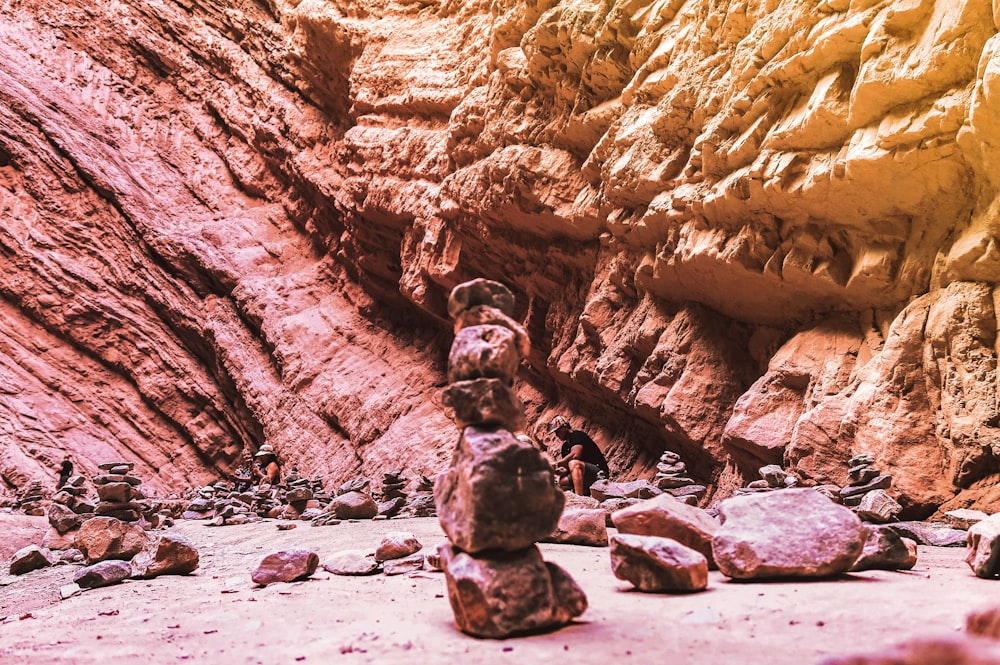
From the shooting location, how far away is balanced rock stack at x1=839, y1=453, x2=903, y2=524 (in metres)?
4.50

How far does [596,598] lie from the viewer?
9.87 ft

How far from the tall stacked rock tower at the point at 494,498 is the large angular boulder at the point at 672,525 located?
1.05 metres

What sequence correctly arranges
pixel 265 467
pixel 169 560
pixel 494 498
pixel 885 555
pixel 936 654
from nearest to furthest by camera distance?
pixel 936 654
pixel 494 498
pixel 885 555
pixel 169 560
pixel 265 467

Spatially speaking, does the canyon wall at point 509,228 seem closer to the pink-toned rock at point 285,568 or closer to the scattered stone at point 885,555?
the scattered stone at point 885,555

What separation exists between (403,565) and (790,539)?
2.23 meters

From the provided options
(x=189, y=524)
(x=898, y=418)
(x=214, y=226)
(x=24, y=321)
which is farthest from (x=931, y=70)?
(x=24, y=321)

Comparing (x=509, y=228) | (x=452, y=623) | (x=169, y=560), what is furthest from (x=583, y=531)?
(x=509, y=228)

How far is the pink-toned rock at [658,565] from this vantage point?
2.95m

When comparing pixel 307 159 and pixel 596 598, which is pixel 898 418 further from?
pixel 307 159

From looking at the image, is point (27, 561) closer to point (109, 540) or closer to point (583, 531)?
point (109, 540)

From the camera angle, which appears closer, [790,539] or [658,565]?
[658,565]

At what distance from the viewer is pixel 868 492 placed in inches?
188

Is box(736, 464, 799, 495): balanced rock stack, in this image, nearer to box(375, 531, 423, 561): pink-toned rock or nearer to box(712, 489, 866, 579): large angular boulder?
box(712, 489, 866, 579): large angular boulder

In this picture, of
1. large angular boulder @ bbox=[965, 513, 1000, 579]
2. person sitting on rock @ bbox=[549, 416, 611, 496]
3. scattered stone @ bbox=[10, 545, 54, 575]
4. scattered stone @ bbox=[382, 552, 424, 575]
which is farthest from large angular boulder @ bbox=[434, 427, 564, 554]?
scattered stone @ bbox=[10, 545, 54, 575]
